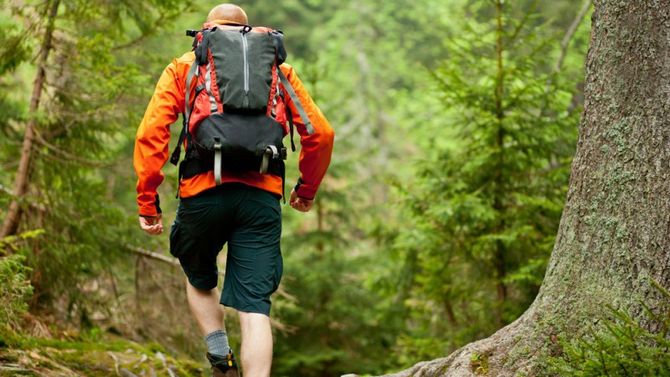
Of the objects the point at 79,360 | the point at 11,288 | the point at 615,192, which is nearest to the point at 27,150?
the point at 79,360

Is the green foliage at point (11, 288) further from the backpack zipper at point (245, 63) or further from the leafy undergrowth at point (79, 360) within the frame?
the backpack zipper at point (245, 63)

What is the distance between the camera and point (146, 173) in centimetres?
426

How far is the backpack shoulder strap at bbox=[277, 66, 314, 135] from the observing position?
4.43 meters

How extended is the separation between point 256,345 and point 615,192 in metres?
2.11

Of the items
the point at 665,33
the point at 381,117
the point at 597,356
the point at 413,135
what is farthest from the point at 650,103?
the point at 381,117

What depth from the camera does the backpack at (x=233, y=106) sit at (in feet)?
13.4

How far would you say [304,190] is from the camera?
4.81 m

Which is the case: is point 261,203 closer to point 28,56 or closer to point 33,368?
point 33,368

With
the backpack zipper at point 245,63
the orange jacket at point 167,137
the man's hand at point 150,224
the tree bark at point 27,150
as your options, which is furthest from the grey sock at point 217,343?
the tree bark at point 27,150

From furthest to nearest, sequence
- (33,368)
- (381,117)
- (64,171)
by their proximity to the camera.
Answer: (381,117) → (64,171) → (33,368)

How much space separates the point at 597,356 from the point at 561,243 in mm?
910

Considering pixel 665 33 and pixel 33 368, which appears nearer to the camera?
pixel 665 33

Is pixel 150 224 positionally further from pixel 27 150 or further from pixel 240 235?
pixel 27 150

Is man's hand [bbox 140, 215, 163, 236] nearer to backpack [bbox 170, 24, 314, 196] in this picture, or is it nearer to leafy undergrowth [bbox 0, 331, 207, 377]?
backpack [bbox 170, 24, 314, 196]
